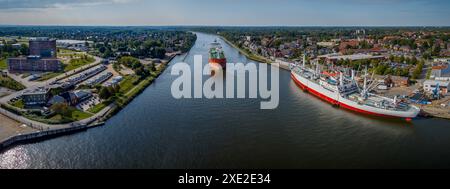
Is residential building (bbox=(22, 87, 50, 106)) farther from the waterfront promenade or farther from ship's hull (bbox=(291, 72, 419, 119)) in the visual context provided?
ship's hull (bbox=(291, 72, 419, 119))

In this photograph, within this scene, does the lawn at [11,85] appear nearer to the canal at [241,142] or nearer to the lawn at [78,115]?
the lawn at [78,115]

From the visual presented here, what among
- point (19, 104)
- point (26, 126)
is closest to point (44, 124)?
point (26, 126)

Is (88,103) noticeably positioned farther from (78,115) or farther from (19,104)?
(19,104)

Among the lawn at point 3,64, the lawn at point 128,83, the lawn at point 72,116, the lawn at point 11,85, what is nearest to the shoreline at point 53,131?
the lawn at point 72,116

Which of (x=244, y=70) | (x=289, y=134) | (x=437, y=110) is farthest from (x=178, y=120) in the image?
(x=244, y=70)

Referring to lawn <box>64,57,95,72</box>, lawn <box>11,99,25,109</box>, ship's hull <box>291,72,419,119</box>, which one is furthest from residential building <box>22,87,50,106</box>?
ship's hull <box>291,72,419,119</box>
